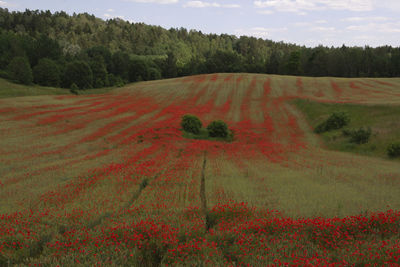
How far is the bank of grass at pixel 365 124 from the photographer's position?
27922 millimetres

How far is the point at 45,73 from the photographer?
7700 centimetres

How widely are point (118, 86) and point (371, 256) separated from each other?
301 feet

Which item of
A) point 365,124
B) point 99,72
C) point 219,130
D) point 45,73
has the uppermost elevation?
point 99,72

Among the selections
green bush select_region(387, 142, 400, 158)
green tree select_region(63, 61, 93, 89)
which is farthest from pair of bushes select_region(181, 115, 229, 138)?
green tree select_region(63, 61, 93, 89)

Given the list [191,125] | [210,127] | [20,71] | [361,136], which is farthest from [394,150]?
[20,71]

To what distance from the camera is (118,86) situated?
9119cm

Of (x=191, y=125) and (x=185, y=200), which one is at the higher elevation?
(x=185, y=200)

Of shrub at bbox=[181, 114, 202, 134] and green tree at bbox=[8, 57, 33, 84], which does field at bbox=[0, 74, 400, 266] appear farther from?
green tree at bbox=[8, 57, 33, 84]

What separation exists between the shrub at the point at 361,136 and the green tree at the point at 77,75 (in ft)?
249

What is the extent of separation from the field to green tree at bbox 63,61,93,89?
50.1 metres

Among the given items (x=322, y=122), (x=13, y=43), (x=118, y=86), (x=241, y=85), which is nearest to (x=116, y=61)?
(x=118, y=86)

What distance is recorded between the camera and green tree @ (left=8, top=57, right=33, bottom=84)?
6944 cm

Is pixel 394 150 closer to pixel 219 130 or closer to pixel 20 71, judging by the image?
pixel 219 130

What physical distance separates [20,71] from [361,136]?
77170 mm
